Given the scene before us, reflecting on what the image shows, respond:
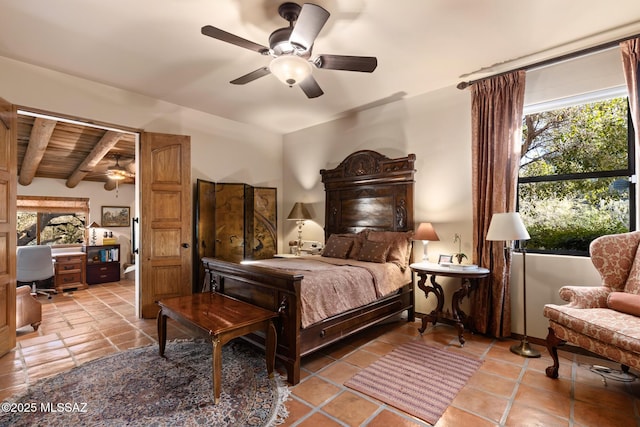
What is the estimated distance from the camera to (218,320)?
88.6 inches

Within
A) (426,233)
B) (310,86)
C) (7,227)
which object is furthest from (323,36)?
(7,227)

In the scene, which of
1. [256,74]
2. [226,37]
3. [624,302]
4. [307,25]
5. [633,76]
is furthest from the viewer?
[256,74]

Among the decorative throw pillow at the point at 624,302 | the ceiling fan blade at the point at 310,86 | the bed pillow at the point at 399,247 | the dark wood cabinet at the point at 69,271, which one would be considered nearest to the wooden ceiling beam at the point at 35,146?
the dark wood cabinet at the point at 69,271

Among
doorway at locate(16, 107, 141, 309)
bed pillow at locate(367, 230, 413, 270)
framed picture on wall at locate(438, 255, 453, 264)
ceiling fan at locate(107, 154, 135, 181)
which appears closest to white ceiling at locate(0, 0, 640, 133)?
doorway at locate(16, 107, 141, 309)

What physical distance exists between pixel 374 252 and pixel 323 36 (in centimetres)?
242

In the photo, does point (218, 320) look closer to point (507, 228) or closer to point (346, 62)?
point (346, 62)

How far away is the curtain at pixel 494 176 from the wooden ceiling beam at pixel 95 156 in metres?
4.71

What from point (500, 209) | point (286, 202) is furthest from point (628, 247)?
point (286, 202)

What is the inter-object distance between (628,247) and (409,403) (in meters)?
2.30

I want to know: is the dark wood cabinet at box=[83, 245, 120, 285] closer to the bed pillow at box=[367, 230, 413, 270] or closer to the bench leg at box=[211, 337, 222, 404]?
the bench leg at box=[211, 337, 222, 404]

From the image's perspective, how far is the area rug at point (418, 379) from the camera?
205 centimetres

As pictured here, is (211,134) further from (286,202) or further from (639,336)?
(639,336)

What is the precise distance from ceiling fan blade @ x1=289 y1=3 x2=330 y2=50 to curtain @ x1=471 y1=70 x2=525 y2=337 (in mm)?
2246

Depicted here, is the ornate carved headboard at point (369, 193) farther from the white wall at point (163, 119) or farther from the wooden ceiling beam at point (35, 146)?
the wooden ceiling beam at point (35, 146)
